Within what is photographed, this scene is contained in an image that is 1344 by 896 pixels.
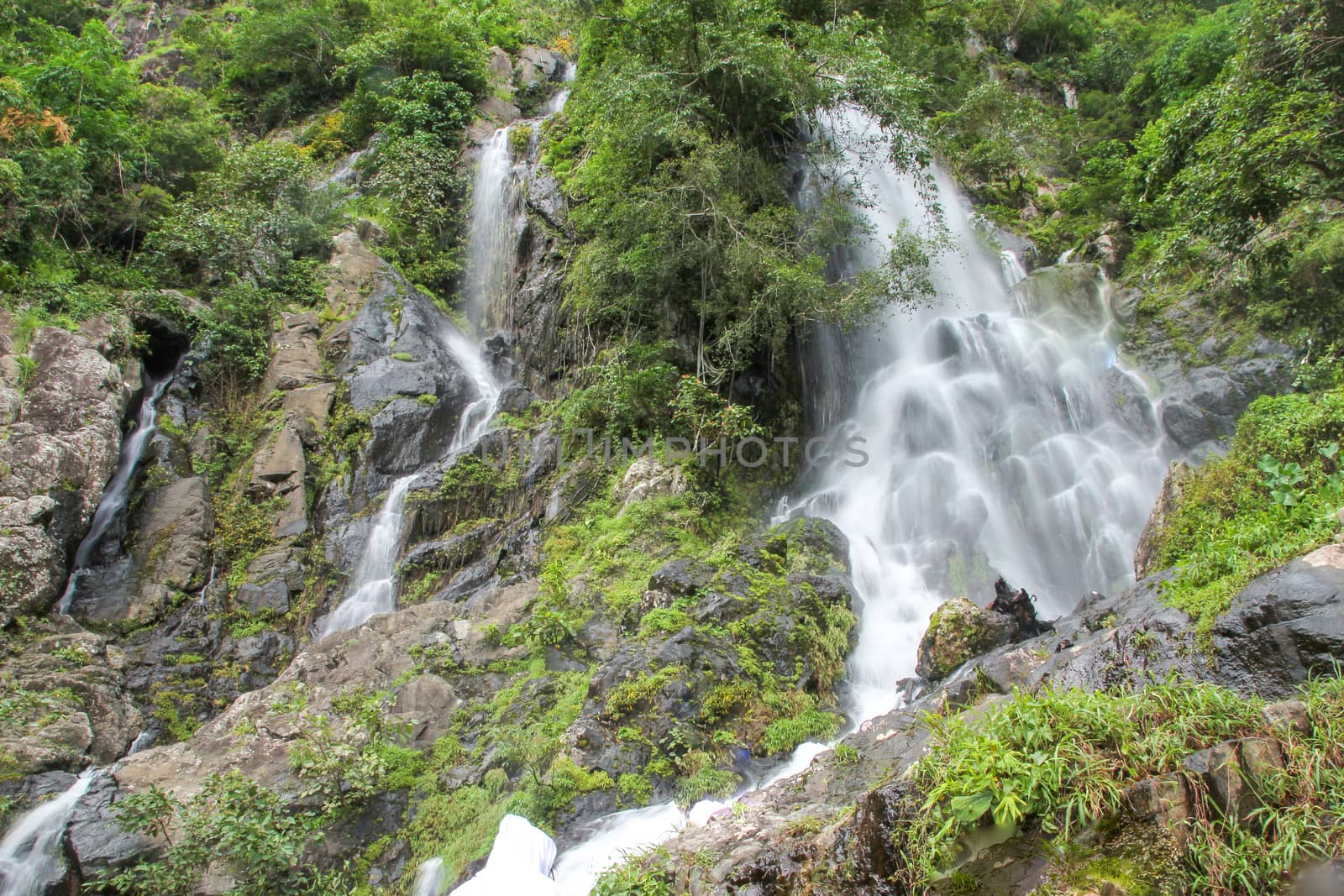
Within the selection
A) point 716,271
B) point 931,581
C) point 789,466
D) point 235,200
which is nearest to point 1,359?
point 235,200

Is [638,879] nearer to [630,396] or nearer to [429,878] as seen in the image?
[429,878]

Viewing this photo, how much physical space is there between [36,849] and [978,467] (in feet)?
42.0

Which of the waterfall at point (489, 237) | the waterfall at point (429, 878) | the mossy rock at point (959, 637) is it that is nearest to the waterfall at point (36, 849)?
the waterfall at point (429, 878)

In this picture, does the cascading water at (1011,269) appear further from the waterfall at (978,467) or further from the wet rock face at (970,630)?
the wet rock face at (970,630)

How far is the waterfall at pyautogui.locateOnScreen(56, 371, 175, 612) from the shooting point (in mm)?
11164

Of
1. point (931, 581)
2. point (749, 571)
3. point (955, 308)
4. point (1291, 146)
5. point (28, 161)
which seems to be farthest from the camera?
point (955, 308)

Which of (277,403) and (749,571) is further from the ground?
(277,403)

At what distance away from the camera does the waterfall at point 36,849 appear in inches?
245

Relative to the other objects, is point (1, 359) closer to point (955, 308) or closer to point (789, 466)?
point (789, 466)

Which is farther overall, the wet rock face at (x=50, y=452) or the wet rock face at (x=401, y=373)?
the wet rock face at (x=401, y=373)

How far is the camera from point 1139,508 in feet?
36.3

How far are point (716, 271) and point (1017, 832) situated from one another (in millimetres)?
10678

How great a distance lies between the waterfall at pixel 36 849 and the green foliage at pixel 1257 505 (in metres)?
9.29

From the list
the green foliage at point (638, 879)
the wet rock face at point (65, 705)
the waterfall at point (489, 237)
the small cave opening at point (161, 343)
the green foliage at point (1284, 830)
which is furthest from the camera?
the waterfall at point (489, 237)
